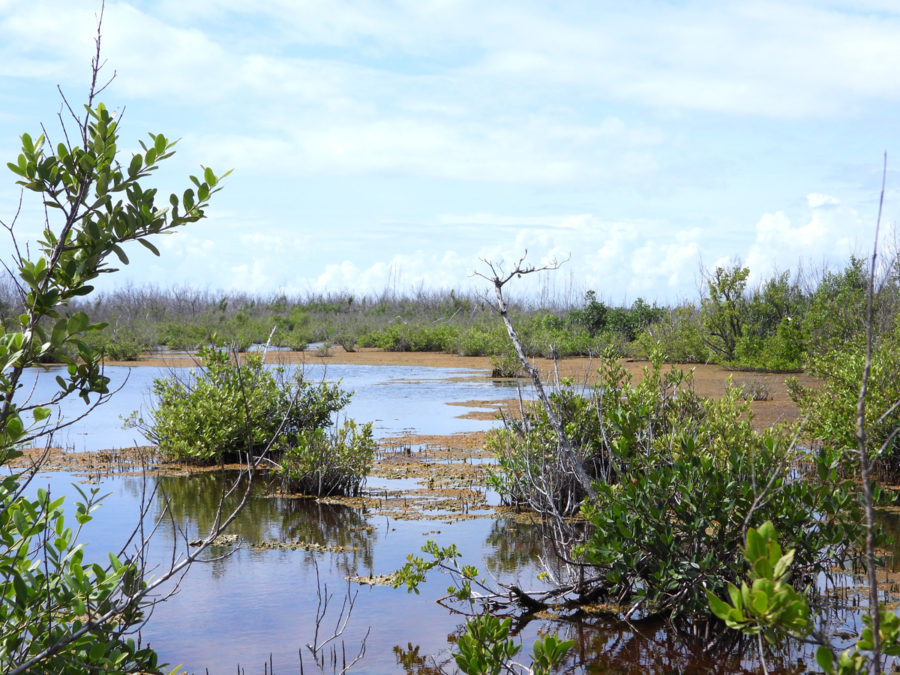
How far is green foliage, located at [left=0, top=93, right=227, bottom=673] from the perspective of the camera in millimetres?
2963

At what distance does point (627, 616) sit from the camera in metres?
6.27

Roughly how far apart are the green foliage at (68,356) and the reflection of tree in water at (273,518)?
5.07m

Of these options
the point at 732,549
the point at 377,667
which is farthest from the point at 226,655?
the point at 732,549

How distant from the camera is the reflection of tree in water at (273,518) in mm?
9000

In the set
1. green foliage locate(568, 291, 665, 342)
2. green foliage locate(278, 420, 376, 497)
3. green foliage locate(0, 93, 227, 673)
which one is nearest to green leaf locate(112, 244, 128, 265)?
green foliage locate(0, 93, 227, 673)

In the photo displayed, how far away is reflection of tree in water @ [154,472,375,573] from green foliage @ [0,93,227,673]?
507 centimetres

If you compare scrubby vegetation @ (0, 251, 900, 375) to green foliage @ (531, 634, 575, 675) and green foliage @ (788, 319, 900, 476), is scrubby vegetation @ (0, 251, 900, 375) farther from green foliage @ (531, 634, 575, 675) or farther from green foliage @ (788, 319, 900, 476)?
green foliage @ (531, 634, 575, 675)

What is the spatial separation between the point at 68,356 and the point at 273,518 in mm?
7357

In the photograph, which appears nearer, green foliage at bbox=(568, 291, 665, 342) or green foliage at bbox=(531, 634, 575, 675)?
green foliage at bbox=(531, 634, 575, 675)

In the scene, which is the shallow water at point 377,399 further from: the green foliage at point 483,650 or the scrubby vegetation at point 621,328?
the green foliage at point 483,650

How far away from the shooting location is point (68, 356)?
3029mm

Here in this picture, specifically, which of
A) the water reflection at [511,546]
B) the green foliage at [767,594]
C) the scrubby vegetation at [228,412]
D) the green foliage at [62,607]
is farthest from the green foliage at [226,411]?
the green foliage at [767,594]

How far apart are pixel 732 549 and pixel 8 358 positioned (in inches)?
189

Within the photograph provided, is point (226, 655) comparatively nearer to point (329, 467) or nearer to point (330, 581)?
point (330, 581)
